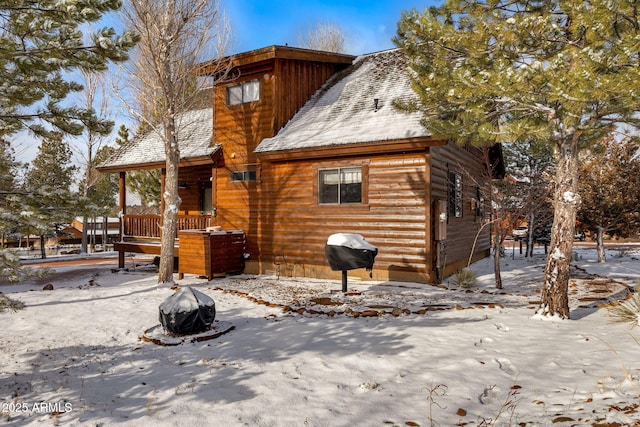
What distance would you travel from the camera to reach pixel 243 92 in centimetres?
1366

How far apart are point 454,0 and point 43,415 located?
8898 mm

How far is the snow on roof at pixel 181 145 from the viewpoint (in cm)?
1463

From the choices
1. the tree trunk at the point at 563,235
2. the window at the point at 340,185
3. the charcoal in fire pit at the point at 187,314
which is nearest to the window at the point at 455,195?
the window at the point at 340,185

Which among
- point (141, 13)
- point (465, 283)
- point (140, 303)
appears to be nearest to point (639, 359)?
point (465, 283)

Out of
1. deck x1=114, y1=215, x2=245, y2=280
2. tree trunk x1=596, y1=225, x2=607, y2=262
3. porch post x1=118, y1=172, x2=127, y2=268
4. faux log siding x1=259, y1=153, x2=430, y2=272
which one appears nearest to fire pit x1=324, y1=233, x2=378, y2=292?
faux log siding x1=259, y1=153, x2=430, y2=272

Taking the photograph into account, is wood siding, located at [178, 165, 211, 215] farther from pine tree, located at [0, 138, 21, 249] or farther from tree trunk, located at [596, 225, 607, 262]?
tree trunk, located at [596, 225, 607, 262]

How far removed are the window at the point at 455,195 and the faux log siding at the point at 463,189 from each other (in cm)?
20

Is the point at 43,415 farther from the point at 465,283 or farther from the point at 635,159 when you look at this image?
the point at 635,159

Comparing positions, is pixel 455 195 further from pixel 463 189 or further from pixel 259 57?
pixel 259 57

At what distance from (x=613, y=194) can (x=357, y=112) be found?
11314 mm

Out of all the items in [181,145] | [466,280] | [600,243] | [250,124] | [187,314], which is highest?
[250,124]

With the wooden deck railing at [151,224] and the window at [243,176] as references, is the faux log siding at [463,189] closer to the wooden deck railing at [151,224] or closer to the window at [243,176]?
the window at [243,176]

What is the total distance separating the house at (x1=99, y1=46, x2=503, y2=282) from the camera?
10617 millimetres

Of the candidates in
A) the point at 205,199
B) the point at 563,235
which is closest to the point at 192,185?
the point at 205,199
